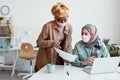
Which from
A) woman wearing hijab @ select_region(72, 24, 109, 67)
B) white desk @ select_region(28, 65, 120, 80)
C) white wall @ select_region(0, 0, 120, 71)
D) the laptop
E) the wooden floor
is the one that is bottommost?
the wooden floor

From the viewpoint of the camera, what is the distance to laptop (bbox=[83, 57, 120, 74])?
6.29 ft

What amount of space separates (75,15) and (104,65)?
3.17 m

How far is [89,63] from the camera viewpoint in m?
2.21

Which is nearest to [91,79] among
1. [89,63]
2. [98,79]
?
[98,79]

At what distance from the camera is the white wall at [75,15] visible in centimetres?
491

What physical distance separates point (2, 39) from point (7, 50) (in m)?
0.29

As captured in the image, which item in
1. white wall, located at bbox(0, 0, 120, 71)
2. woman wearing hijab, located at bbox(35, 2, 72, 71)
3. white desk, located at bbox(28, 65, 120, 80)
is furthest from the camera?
white wall, located at bbox(0, 0, 120, 71)

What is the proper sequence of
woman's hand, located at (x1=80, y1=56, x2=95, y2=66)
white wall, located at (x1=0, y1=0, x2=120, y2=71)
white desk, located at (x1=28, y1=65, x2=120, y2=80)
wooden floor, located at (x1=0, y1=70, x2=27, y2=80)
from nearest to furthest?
white desk, located at (x1=28, y1=65, x2=120, y2=80), woman's hand, located at (x1=80, y1=56, x2=95, y2=66), wooden floor, located at (x1=0, y1=70, x2=27, y2=80), white wall, located at (x1=0, y1=0, x2=120, y2=71)

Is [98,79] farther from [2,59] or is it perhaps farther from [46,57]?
[2,59]

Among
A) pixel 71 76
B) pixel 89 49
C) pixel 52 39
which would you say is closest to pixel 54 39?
pixel 52 39

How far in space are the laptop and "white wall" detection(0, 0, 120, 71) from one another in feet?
9.76

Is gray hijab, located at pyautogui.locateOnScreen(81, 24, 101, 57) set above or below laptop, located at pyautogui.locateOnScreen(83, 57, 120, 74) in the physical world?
above

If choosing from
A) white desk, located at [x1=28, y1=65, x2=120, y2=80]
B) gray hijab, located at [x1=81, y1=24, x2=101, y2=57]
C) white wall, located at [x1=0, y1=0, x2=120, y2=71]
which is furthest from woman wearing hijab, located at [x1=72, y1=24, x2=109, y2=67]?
white wall, located at [x1=0, y1=0, x2=120, y2=71]

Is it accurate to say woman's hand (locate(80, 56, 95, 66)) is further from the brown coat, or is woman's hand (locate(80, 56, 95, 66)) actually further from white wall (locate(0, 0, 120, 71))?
white wall (locate(0, 0, 120, 71))
